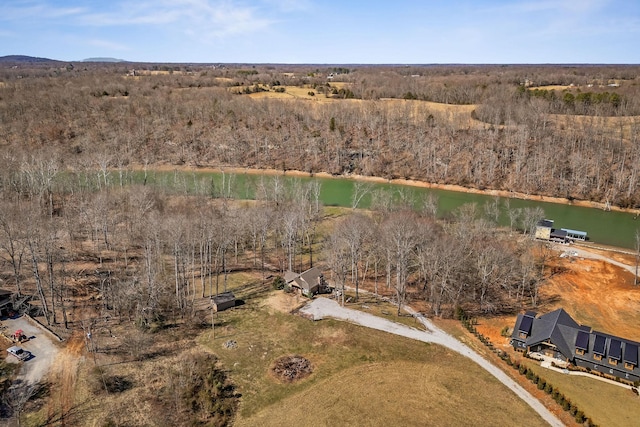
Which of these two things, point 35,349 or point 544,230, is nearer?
point 35,349

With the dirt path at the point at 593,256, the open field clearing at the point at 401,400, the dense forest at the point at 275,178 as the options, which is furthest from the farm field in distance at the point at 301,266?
the dirt path at the point at 593,256

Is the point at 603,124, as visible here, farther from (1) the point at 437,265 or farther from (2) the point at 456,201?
(1) the point at 437,265

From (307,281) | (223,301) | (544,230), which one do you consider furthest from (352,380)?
(544,230)

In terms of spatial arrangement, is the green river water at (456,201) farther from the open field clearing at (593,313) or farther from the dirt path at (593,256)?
the open field clearing at (593,313)

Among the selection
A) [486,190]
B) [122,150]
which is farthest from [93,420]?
[122,150]

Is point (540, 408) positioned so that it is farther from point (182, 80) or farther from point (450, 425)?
point (182, 80)
